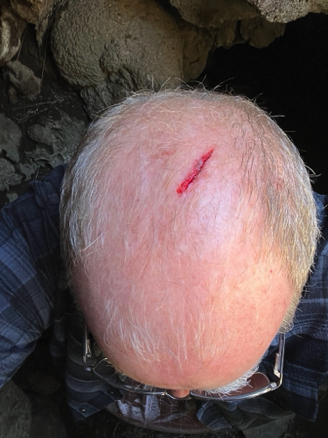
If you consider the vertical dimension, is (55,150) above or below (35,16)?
below

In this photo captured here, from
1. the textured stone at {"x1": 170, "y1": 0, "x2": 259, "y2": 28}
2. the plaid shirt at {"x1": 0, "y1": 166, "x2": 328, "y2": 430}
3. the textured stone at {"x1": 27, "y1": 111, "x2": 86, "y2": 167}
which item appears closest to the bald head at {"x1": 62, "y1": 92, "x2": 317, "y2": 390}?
the plaid shirt at {"x1": 0, "y1": 166, "x2": 328, "y2": 430}

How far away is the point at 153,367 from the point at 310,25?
5.14 feet

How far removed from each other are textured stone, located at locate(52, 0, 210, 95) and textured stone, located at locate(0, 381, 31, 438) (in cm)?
109

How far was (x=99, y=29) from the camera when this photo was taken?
1.34 m

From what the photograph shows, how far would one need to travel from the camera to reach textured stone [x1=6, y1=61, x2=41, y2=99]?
142 cm

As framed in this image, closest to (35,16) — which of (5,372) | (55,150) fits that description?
(55,150)

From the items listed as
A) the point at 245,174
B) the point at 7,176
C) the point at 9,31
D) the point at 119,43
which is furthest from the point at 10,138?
the point at 245,174

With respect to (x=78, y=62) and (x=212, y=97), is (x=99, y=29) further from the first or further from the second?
(x=212, y=97)

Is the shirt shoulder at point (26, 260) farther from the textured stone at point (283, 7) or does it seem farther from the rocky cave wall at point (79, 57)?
the textured stone at point (283, 7)

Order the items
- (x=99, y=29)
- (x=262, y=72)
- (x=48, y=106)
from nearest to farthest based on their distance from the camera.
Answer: (x=99, y=29) < (x=48, y=106) < (x=262, y=72)

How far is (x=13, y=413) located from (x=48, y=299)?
2.45 feet

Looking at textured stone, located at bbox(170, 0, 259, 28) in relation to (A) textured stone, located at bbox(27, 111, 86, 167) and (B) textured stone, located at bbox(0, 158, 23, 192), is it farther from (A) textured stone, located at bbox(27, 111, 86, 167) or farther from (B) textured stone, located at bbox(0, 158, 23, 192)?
(B) textured stone, located at bbox(0, 158, 23, 192)

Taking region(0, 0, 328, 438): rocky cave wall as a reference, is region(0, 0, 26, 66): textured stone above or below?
above

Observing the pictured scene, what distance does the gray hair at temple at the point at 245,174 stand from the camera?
0.75 metres
